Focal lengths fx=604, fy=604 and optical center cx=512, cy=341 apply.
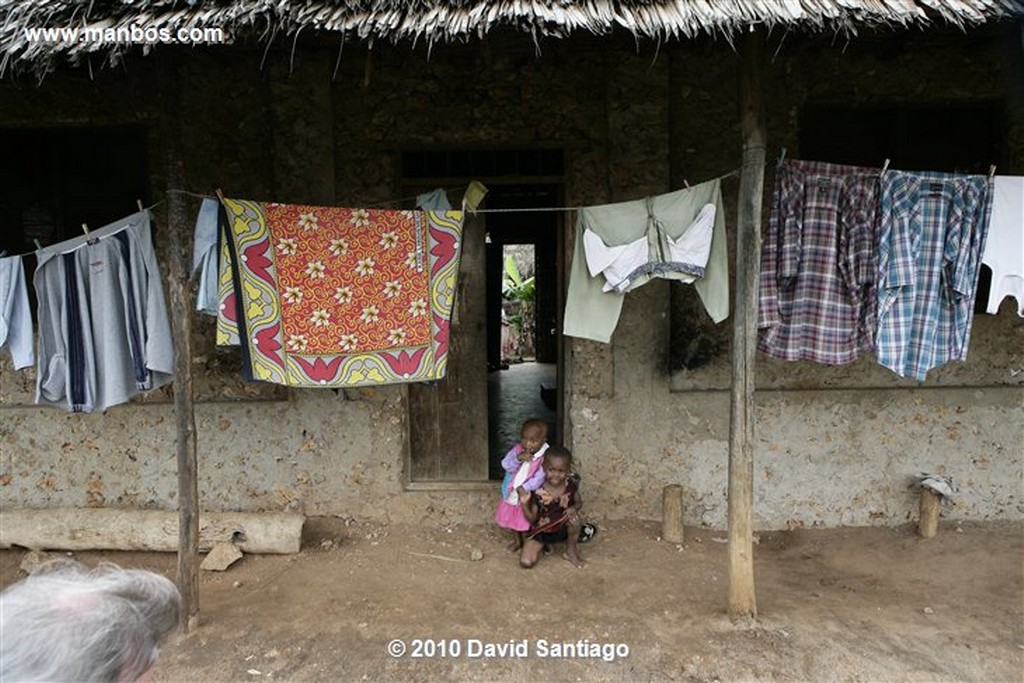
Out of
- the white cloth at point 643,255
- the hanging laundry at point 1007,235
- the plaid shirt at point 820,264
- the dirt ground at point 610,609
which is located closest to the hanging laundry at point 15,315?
the dirt ground at point 610,609

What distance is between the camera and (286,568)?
3.99 m

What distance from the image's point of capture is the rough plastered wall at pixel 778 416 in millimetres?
4207

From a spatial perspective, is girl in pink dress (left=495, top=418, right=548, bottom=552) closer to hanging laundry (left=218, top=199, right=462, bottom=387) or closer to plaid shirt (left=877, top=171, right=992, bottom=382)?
hanging laundry (left=218, top=199, right=462, bottom=387)

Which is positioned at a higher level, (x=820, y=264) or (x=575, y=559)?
(x=820, y=264)

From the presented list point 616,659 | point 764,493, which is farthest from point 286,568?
point 764,493

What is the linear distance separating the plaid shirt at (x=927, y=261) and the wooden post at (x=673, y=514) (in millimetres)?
1569

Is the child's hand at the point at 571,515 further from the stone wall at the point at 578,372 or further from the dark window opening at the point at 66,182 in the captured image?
the dark window opening at the point at 66,182

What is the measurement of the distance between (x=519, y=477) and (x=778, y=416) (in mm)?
1910

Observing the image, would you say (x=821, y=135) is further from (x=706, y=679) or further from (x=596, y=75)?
(x=706, y=679)

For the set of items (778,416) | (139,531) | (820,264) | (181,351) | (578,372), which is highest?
(820,264)

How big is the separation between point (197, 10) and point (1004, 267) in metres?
4.25

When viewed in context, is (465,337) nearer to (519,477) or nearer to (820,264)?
(519,477)

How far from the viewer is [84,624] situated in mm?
1262

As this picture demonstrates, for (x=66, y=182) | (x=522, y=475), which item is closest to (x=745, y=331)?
(x=522, y=475)
